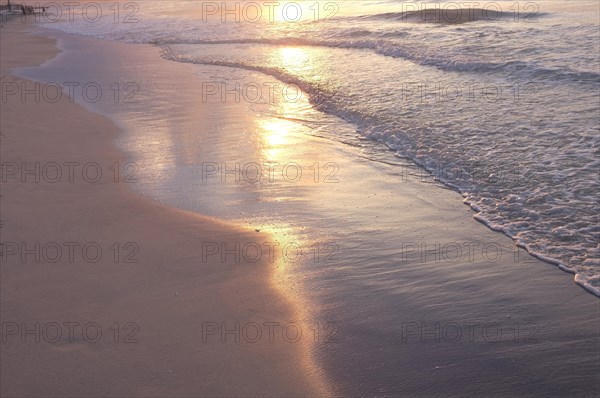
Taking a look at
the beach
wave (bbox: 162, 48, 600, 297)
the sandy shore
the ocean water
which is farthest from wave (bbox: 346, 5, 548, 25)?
the sandy shore

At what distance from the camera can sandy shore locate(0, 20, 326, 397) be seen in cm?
327

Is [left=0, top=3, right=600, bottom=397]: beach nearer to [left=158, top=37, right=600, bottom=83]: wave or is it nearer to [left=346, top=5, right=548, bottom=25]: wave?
[left=158, top=37, right=600, bottom=83]: wave

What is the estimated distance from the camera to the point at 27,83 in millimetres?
11578

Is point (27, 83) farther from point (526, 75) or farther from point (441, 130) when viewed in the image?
point (526, 75)

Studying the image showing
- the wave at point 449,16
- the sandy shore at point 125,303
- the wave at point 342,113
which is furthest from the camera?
the wave at point 449,16

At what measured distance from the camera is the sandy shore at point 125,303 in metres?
3.27

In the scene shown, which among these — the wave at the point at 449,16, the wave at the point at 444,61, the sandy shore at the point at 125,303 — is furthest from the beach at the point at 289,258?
the wave at the point at 449,16

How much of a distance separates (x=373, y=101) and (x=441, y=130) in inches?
78.8

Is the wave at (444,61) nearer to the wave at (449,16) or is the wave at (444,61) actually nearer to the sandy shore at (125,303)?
the wave at (449,16)

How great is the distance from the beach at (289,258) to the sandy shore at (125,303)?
0.5 inches

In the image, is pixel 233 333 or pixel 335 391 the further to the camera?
pixel 233 333

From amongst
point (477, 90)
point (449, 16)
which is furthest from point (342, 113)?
point (449, 16)

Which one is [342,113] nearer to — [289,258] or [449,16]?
[289,258]

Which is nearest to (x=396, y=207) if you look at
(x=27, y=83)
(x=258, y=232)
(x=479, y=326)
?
(x=258, y=232)
